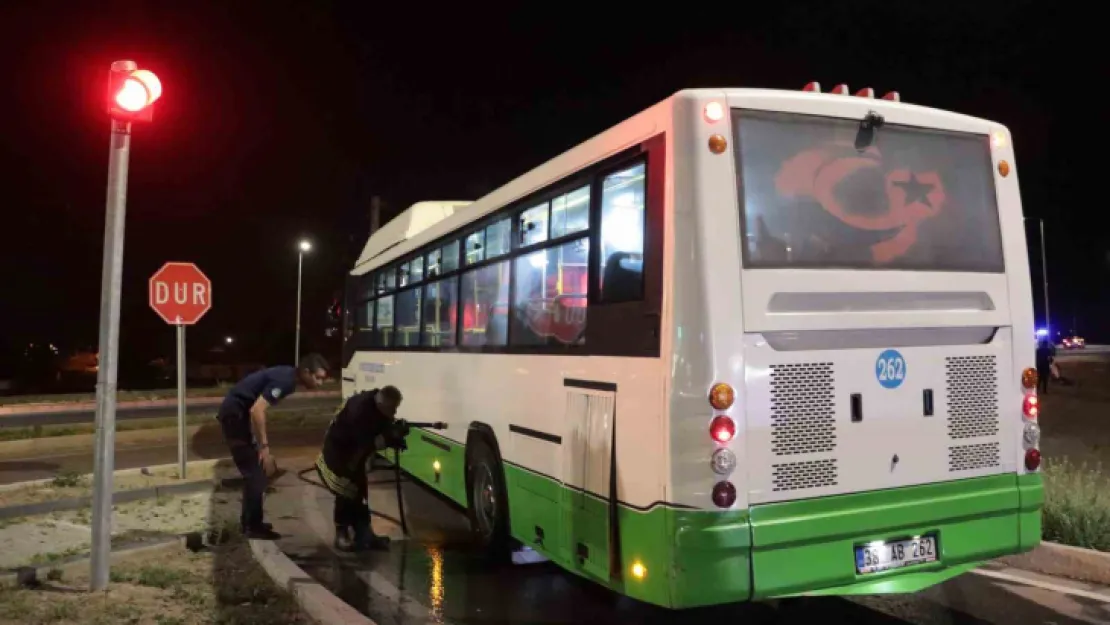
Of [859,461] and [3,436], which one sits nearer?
[859,461]

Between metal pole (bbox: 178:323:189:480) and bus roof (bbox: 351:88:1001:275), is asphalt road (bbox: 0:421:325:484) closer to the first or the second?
metal pole (bbox: 178:323:189:480)

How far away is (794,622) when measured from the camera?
536cm

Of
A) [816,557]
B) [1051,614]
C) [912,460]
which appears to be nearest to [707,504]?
[816,557]

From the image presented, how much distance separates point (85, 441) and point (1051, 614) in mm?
17120

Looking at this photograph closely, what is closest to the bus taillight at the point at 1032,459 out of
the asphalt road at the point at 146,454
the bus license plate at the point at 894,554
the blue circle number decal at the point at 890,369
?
the bus license plate at the point at 894,554

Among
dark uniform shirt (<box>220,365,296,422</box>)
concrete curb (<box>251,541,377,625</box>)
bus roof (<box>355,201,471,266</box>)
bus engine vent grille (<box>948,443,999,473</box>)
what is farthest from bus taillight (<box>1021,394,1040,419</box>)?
bus roof (<box>355,201,471,266</box>)

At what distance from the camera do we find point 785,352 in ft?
14.6

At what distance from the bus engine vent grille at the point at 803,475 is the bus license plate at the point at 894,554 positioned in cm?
44

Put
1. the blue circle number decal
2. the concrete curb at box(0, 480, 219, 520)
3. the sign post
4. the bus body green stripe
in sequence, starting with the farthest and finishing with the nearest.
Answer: the sign post, the concrete curb at box(0, 480, 219, 520), the blue circle number decal, the bus body green stripe

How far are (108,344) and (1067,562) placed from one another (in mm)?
7273

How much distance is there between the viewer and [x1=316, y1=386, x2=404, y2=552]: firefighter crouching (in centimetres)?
730

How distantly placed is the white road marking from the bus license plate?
1.86 meters

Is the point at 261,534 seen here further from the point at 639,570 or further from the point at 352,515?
the point at 639,570

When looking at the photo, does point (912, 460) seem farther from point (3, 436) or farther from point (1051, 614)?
point (3, 436)
